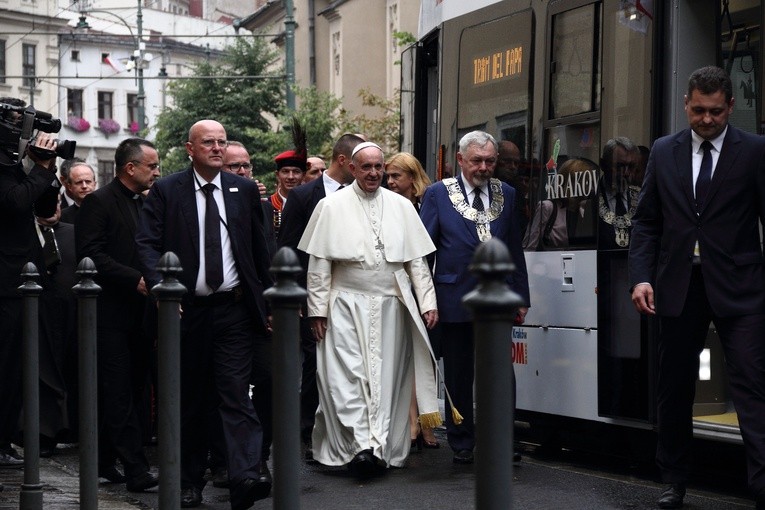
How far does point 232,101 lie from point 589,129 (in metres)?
42.7

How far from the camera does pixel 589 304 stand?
9.11 metres

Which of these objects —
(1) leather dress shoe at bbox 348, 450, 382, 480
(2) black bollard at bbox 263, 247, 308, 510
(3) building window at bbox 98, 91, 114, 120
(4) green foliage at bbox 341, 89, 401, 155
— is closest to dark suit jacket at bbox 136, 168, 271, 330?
(1) leather dress shoe at bbox 348, 450, 382, 480

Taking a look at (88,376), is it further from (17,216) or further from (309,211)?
(309,211)

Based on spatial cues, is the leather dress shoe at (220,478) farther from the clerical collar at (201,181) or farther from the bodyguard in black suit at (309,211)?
the clerical collar at (201,181)

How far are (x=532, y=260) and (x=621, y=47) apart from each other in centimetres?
163

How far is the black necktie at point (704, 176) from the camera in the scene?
7.45 metres

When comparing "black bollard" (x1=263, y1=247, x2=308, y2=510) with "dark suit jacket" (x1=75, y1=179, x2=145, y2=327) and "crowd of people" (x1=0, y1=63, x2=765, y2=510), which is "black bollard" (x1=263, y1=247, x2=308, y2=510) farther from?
"dark suit jacket" (x1=75, y1=179, x2=145, y2=327)

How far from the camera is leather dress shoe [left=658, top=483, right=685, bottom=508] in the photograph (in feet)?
24.5

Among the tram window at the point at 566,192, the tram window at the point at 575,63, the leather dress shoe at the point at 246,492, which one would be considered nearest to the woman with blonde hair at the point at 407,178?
the tram window at the point at 566,192

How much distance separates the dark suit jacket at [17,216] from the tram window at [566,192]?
2.91 m

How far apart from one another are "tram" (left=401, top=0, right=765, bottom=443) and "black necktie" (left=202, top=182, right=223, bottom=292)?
2246mm

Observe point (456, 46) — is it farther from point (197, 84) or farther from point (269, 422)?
point (197, 84)

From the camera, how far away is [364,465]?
9180 millimetres

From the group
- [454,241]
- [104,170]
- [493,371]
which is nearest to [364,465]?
[454,241]
